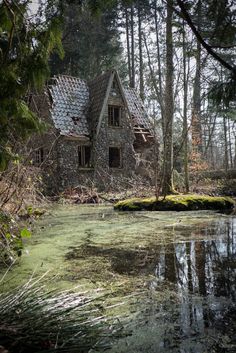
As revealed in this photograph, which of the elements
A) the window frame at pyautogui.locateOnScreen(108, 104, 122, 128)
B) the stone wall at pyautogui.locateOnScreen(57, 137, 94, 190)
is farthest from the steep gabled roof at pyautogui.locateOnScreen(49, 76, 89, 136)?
the window frame at pyautogui.locateOnScreen(108, 104, 122, 128)

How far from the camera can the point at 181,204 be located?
34.6 ft

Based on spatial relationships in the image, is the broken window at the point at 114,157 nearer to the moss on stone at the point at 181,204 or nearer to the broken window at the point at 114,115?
the broken window at the point at 114,115

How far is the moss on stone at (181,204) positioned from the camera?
10.6 meters

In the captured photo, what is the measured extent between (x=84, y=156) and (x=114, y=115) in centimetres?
302

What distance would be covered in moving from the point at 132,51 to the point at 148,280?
25759 millimetres

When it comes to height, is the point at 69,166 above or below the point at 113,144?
below

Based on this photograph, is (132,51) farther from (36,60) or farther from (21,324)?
(21,324)

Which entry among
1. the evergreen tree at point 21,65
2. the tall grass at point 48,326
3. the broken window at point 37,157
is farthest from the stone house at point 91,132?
the tall grass at point 48,326

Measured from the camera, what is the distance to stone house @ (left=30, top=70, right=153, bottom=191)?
16703mm

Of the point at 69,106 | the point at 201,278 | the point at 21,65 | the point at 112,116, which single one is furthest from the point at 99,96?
the point at 201,278

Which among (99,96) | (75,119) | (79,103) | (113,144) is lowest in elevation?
(113,144)

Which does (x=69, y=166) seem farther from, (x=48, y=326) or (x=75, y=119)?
(x=48, y=326)

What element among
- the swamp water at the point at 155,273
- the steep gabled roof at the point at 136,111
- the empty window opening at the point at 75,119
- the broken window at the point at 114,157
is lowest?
the swamp water at the point at 155,273

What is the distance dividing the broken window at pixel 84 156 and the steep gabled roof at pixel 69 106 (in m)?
0.82
